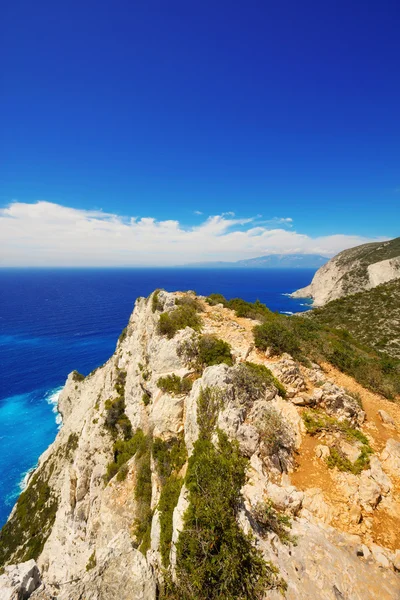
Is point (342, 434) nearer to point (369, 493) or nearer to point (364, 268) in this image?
point (369, 493)

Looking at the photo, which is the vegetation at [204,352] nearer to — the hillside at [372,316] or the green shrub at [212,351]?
the green shrub at [212,351]

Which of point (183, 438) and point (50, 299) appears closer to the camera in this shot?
point (183, 438)

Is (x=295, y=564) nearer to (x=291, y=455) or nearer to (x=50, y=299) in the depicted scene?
(x=291, y=455)

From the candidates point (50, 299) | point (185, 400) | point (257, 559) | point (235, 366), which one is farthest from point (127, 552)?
point (50, 299)

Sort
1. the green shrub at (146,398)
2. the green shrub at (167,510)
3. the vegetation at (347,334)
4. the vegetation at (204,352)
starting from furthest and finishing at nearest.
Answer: the green shrub at (146,398)
the vegetation at (347,334)
the vegetation at (204,352)
the green shrub at (167,510)

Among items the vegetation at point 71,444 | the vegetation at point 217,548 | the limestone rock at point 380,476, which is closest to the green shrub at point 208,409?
the vegetation at point 217,548

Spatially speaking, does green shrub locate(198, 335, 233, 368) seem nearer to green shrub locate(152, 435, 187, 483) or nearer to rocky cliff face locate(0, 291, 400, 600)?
rocky cliff face locate(0, 291, 400, 600)

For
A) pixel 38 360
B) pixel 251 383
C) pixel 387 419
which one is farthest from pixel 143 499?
pixel 38 360
